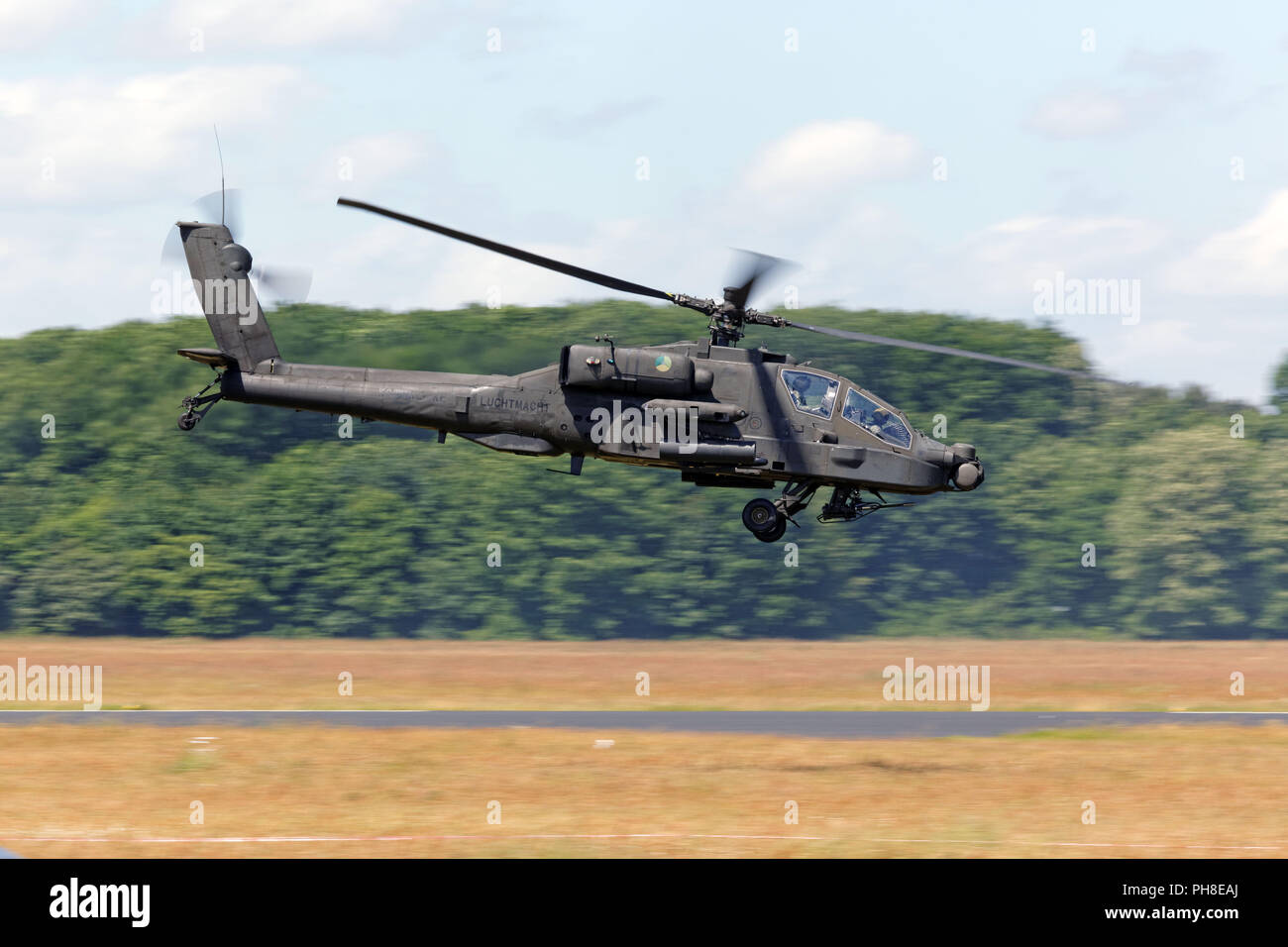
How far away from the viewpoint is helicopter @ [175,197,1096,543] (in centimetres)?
2186

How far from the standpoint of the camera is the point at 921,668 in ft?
156

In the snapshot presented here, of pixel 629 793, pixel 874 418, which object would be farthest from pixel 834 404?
pixel 629 793

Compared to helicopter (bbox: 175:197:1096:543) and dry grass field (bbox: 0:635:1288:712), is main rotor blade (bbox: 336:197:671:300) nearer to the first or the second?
helicopter (bbox: 175:197:1096:543)

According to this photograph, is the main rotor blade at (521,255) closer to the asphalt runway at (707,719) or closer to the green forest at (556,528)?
the asphalt runway at (707,719)

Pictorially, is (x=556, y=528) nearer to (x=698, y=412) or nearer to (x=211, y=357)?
(x=211, y=357)

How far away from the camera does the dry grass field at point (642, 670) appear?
3972 centimetres

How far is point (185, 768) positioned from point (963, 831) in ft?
48.7

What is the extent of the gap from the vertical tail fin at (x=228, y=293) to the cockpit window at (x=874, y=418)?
9123mm

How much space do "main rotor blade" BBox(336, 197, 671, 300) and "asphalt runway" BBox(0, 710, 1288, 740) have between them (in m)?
16.6

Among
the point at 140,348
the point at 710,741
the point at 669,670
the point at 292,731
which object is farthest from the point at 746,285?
the point at 140,348

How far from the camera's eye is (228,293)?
936 inches

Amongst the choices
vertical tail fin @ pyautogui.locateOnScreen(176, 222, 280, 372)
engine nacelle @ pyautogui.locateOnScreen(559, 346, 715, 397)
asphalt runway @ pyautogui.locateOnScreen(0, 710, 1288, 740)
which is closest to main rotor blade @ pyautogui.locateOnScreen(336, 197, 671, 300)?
engine nacelle @ pyautogui.locateOnScreen(559, 346, 715, 397)

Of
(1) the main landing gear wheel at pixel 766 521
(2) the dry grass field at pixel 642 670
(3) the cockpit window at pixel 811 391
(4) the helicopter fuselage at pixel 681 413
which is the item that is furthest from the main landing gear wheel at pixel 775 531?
(2) the dry grass field at pixel 642 670
